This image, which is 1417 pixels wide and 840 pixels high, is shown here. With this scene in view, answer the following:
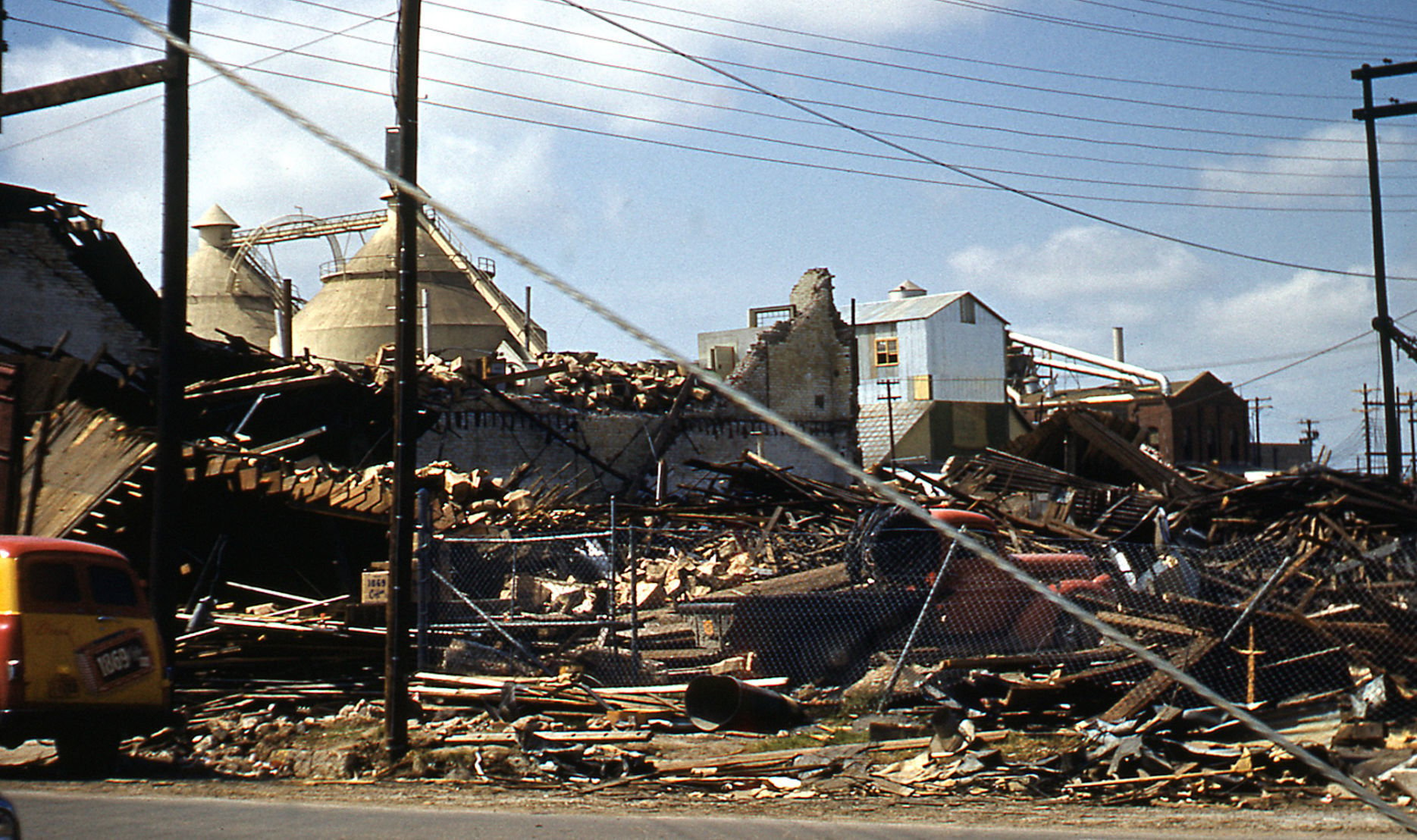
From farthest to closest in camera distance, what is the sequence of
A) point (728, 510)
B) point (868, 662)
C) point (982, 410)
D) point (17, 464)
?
point (982, 410) < point (728, 510) < point (17, 464) < point (868, 662)

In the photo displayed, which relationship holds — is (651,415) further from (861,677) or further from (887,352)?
(887,352)

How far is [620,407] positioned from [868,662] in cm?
2370

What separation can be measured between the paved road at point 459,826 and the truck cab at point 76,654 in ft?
3.68

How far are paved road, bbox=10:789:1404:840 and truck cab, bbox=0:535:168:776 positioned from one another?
1.12 meters

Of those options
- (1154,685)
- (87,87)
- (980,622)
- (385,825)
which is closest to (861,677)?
(980,622)

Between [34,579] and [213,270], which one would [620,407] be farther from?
[213,270]

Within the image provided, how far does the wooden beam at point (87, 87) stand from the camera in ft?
43.6

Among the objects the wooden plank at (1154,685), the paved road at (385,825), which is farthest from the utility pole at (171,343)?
the wooden plank at (1154,685)

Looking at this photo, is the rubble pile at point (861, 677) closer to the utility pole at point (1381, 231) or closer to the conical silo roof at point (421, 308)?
the utility pole at point (1381, 231)

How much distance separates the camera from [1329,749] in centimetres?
→ 1042

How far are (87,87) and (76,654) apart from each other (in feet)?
19.6

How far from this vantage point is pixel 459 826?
8.70m

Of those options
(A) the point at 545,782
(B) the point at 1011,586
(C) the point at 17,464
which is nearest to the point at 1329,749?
(B) the point at 1011,586

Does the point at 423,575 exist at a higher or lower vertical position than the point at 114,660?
higher
